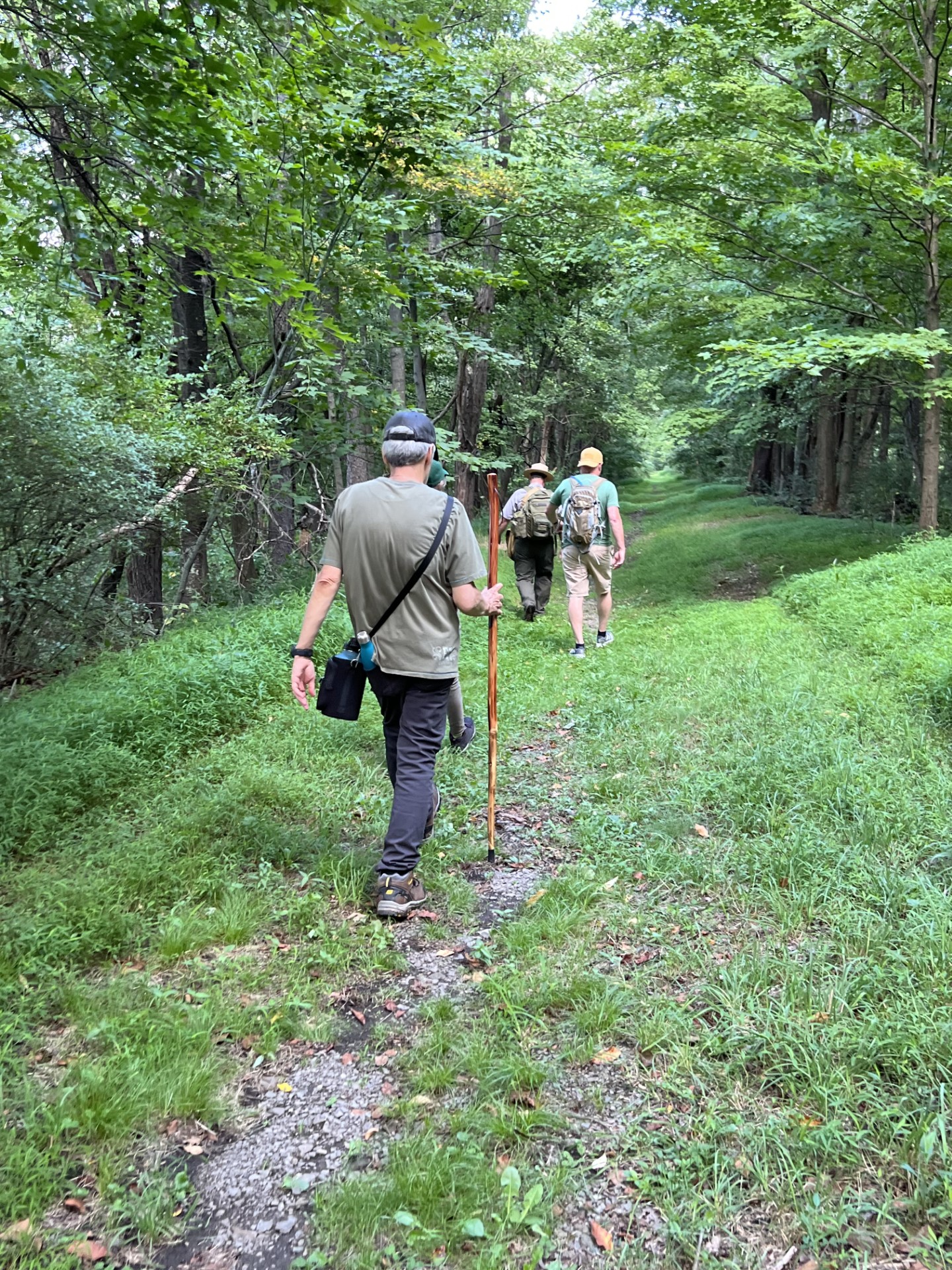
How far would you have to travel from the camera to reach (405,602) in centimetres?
357

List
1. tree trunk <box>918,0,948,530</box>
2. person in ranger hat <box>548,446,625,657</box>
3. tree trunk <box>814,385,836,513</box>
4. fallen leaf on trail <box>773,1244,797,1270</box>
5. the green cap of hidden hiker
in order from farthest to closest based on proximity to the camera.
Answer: tree trunk <box>814,385,836,513</box>, tree trunk <box>918,0,948,530</box>, person in ranger hat <box>548,446,625,657</box>, the green cap of hidden hiker, fallen leaf on trail <box>773,1244,797,1270</box>

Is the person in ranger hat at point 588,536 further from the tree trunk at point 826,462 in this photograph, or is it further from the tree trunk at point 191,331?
the tree trunk at point 826,462

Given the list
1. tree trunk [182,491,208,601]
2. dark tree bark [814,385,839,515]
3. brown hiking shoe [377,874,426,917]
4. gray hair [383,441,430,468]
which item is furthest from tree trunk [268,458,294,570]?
dark tree bark [814,385,839,515]

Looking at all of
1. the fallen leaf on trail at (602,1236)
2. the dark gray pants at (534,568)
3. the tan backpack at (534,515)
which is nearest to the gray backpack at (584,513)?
the tan backpack at (534,515)

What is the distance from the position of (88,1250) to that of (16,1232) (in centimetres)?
18

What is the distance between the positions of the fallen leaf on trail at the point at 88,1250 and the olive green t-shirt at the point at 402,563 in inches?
85.7

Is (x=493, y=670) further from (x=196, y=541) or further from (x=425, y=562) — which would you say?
(x=196, y=541)

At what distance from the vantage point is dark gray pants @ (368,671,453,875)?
3.63 m

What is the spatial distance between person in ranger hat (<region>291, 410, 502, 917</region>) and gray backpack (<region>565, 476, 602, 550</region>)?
4606mm

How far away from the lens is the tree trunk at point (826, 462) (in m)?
18.4

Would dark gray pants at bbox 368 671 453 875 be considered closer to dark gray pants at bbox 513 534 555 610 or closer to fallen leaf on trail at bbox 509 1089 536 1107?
fallen leaf on trail at bbox 509 1089 536 1107

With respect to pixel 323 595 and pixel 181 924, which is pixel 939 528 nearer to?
pixel 323 595

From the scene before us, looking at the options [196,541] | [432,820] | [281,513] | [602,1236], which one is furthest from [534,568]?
[602,1236]

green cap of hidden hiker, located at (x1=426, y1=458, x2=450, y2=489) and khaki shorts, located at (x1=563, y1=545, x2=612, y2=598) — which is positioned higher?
green cap of hidden hiker, located at (x1=426, y1=458, x2=450, y2=489)
